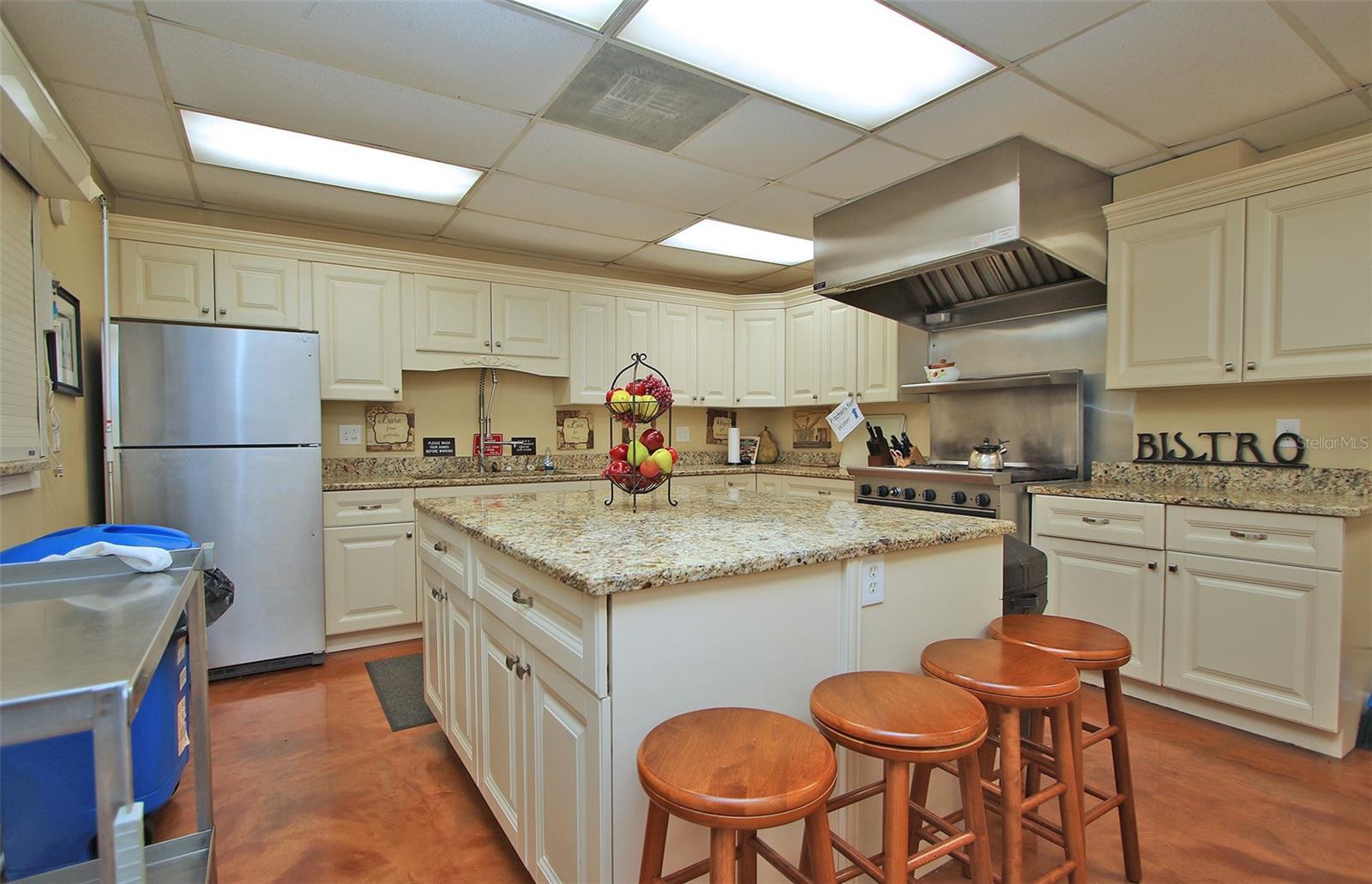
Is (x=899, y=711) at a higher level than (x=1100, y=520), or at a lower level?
lower

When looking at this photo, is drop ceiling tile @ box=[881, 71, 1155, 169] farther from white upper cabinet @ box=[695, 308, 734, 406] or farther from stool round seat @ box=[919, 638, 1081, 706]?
white upper cabinet @ box=[695, 308, 734, 406]

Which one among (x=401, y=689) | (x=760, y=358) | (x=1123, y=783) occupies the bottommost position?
(x=401, y=689)

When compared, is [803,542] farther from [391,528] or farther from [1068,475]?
[391,528]

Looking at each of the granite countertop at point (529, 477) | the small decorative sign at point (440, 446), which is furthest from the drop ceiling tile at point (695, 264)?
the small decorative sign at point (440, 446)

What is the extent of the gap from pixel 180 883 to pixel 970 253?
297 centimetres

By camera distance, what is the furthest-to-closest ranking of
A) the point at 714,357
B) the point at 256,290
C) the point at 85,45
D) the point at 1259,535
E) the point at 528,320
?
the point at 714,357 → the point at 528,320 → the point at 256,290 → the point at 1259,535 → the point at 85,45

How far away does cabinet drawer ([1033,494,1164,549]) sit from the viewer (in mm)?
2564

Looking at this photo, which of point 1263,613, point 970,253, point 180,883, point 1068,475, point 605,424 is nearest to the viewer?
point 180,883

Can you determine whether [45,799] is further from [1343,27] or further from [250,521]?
[1343,27]

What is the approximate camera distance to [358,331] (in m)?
3.59

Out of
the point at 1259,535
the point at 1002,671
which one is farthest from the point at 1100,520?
the point at 1002,671

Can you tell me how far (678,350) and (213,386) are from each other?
281cm

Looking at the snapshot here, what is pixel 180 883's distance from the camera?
1207mm

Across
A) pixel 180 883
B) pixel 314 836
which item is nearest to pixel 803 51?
pixel 180 883
